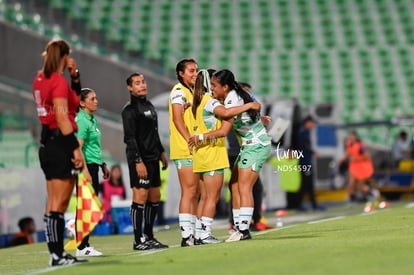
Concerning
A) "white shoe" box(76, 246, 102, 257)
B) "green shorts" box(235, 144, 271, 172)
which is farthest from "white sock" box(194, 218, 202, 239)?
"white shoe" box(76, 246, 102, 257)

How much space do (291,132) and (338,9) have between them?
18.7 metres

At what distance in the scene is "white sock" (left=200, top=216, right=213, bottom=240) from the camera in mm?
12453

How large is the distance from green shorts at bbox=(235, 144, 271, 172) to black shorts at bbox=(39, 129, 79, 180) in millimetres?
3090

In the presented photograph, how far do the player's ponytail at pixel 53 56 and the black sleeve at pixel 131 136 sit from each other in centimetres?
265

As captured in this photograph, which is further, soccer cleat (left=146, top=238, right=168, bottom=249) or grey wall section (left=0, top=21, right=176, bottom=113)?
grey wall section (left=0, top=21, right=176, bottom=113)

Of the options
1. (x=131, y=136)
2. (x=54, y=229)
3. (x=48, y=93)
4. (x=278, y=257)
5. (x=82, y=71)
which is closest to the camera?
(x=278, y=257)

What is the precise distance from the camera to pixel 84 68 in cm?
2659

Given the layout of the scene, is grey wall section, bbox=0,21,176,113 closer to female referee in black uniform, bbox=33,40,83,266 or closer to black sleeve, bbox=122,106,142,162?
black sleeve, bbox=122,106,142,162

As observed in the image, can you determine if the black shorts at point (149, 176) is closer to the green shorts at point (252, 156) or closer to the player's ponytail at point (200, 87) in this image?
the player's ponytail at point (200, 87)

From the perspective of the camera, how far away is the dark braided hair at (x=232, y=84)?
1261 centimetres

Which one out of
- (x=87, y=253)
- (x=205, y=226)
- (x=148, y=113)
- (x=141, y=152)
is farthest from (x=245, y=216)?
(x=87, y=253)

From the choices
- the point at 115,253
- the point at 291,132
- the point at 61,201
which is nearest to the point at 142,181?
the point at 115,253

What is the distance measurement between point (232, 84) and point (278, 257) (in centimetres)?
332

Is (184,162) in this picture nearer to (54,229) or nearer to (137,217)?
(137,217)
